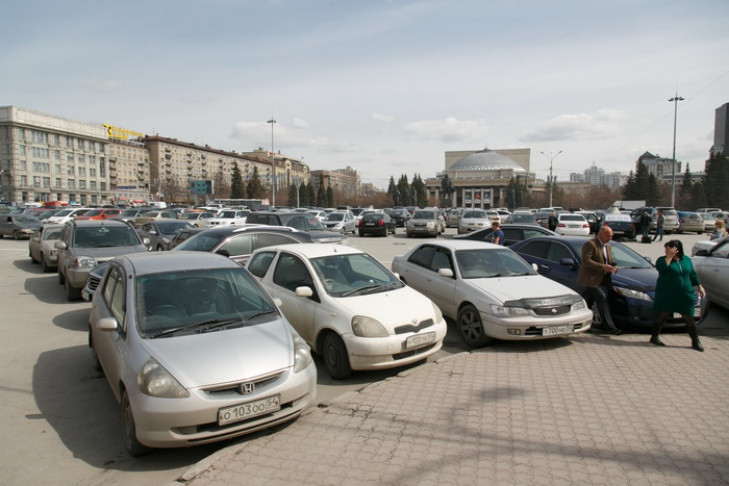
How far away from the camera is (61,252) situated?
10953 mm

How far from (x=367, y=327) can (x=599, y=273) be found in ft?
13.0

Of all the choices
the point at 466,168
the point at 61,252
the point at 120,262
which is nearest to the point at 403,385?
the point at 120,262

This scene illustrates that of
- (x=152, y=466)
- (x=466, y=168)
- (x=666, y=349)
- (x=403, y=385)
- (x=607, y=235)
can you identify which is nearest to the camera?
(x=152, y=466)

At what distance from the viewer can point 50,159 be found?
108 metres

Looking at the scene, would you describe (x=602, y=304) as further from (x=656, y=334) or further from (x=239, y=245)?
(x=239, y=245)

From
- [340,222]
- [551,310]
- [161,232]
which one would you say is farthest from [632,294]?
[340,222]

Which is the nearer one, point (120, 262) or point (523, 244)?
point (120, 262)

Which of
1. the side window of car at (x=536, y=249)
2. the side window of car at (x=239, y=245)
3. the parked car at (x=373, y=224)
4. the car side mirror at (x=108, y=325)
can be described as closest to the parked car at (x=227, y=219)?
the parked car at (x=373, y=224)

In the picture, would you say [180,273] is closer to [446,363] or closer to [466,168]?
[446,363]

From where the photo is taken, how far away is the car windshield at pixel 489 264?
7.45m

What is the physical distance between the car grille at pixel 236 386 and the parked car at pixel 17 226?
1055 inches

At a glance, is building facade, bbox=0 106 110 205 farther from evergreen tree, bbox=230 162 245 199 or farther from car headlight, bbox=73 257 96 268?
car headlight, bbox=73 257 96 268

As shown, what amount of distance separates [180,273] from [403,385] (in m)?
2.64

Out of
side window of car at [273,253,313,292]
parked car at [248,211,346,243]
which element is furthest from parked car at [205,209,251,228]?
side window of car at [273,253,313,292]
